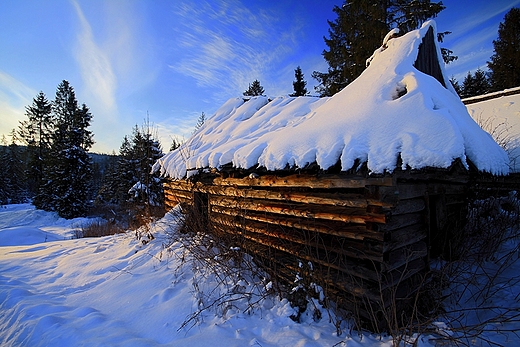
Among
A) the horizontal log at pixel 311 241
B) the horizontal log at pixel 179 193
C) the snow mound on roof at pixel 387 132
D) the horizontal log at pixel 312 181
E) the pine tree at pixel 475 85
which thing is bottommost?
the horizontal log at pixel 311 241

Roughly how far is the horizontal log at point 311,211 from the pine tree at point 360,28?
482 inches

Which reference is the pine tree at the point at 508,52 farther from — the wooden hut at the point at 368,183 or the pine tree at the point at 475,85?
the wooden hut at the point at 368,183

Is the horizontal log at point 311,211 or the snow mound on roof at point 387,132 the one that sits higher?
the snow mound on roof at point 387,132

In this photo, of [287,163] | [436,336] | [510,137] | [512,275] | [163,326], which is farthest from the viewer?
[510,137]

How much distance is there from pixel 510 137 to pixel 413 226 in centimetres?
649

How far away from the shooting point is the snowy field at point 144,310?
121 inches

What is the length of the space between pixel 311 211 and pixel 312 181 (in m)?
0.51

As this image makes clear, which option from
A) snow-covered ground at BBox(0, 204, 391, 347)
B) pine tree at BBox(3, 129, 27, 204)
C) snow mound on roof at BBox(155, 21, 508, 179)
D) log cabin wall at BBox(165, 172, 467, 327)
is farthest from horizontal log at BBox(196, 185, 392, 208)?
pine tree at BBox(3, 129, 27, 204)

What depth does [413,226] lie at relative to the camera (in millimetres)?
4117

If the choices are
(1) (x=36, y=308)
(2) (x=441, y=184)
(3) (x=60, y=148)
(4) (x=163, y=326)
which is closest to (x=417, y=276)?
(2) (x=441, y=184)

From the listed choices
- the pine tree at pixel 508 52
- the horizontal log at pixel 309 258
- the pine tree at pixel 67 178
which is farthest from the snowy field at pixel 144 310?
the pine tree at pixel 508 52

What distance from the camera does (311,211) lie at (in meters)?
4.07

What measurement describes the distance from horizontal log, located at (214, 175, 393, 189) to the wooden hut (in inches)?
0.6

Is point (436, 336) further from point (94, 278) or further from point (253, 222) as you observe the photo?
point (94, 278)
